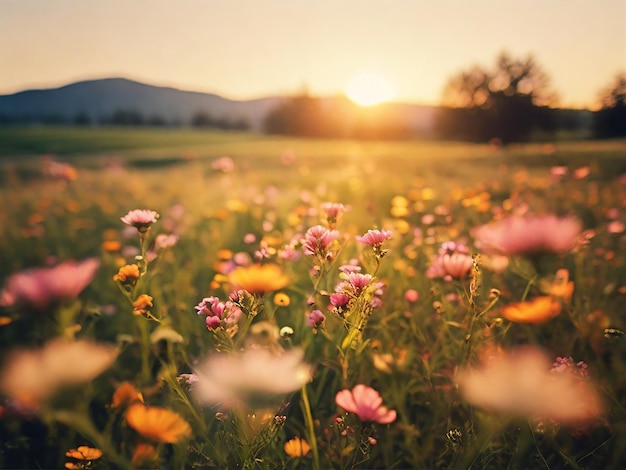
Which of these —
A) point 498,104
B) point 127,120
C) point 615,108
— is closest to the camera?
point 615,108

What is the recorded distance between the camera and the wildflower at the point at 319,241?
1.08 m

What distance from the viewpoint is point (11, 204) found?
468 cm

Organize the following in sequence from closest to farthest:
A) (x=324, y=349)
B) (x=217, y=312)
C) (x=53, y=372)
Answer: (x=53, y=372) < (x=217, y=312) < (x=324, y=349)

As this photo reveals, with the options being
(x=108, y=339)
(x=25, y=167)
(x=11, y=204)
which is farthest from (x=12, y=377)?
(x=25, y=167)

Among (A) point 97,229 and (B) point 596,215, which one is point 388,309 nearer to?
(B) point 596,215

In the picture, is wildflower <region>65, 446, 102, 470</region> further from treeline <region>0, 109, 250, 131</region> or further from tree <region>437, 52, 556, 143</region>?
treeline <region>0, 109, 250, 131</region>

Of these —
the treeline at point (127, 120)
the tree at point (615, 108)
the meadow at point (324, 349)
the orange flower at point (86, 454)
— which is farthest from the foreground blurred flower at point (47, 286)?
the treeline at point (127, 120)

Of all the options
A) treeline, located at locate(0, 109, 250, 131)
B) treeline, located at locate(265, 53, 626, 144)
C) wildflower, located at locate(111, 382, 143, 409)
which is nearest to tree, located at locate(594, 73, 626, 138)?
treeline, located at locate(265, 53, 626, 144)

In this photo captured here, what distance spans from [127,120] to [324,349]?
39775mm

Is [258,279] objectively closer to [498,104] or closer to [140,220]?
[140,220]

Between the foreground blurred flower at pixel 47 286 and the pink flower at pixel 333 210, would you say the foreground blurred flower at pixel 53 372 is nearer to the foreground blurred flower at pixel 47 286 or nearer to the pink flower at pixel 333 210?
the foreground blurred flower at pixel 47 286

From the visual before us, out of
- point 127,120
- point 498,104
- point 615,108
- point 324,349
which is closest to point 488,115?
point 498,104

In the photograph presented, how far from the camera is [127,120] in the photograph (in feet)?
123

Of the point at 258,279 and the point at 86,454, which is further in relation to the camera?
the point at 86,454
